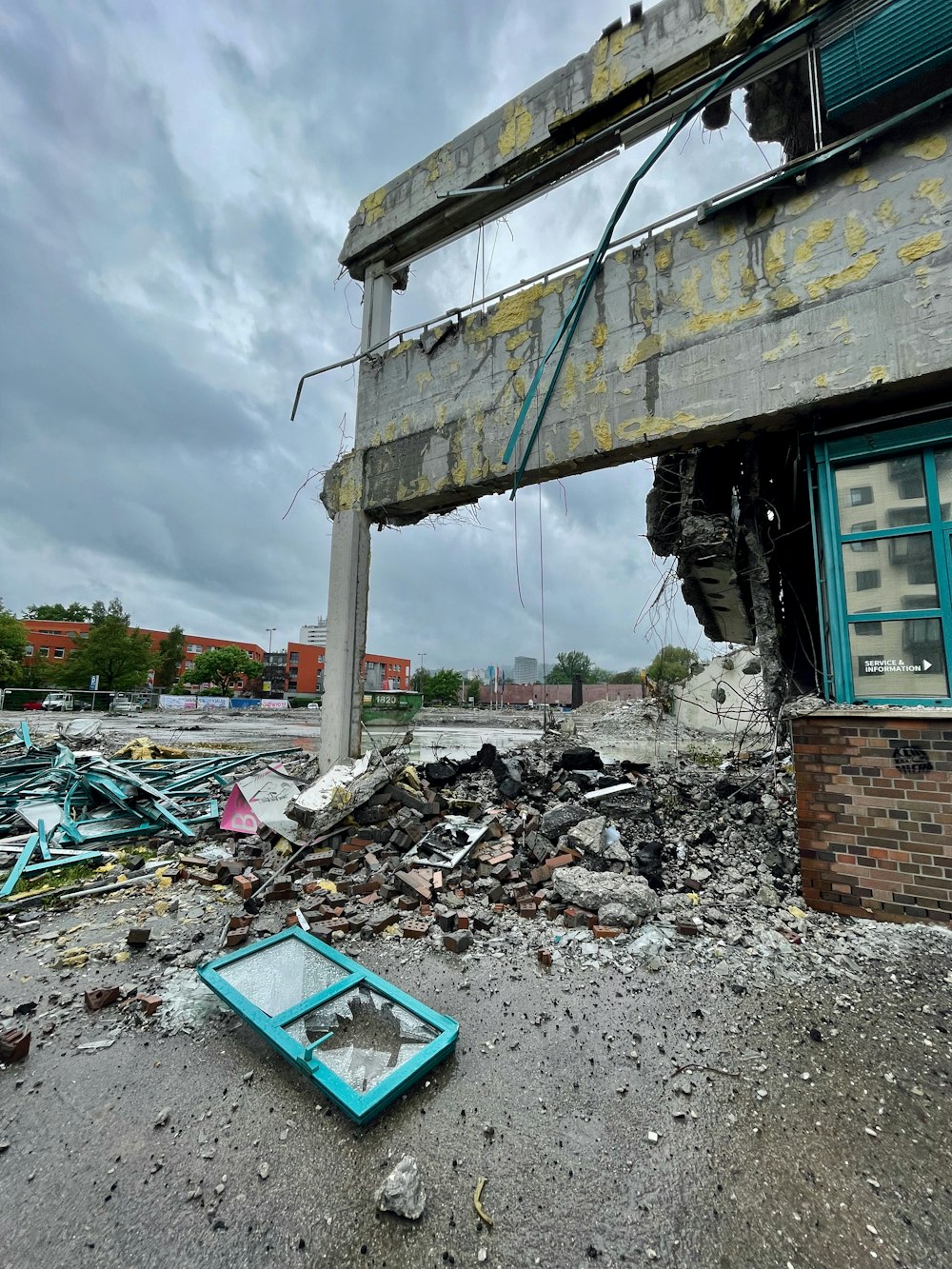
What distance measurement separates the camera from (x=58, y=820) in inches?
213

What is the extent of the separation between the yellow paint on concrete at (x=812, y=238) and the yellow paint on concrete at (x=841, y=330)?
1.90 ft

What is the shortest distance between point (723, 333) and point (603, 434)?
1.11 meters

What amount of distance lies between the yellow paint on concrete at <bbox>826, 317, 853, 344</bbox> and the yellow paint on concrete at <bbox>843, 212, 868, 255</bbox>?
0.49 meters

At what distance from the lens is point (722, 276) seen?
13.5 ft

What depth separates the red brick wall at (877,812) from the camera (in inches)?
117

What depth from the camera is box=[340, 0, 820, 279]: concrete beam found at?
14.6ft

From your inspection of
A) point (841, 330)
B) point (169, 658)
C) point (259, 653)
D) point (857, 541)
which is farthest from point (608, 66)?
point (259, 653)

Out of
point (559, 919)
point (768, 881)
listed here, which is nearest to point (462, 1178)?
point (559, 919)

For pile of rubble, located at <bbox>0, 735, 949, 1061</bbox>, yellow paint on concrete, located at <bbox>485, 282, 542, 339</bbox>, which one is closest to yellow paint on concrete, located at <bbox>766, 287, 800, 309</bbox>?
yellow paint on concrete, located at <bbox>485, 282, 542, 339</bbox>

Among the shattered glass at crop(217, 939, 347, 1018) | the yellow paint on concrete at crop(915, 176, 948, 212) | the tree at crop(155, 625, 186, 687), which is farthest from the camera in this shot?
the tree at crop(155, 625, 186, 687)

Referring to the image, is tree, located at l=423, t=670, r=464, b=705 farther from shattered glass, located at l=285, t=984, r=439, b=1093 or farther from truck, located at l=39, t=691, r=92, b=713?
shattered glass, located at l=285, t=984, r=439, b=1093

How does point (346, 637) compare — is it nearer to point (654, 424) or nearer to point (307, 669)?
point (654, 424)

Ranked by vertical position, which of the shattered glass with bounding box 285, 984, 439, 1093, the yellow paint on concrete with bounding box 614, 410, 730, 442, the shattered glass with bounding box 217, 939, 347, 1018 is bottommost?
the shattered glass with bounding box 285, 984, 439, 1093

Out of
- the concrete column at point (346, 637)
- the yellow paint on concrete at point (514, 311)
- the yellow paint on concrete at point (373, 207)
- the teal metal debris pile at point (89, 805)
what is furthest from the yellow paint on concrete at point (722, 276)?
the teal metal debris pile at point (89, 805)
